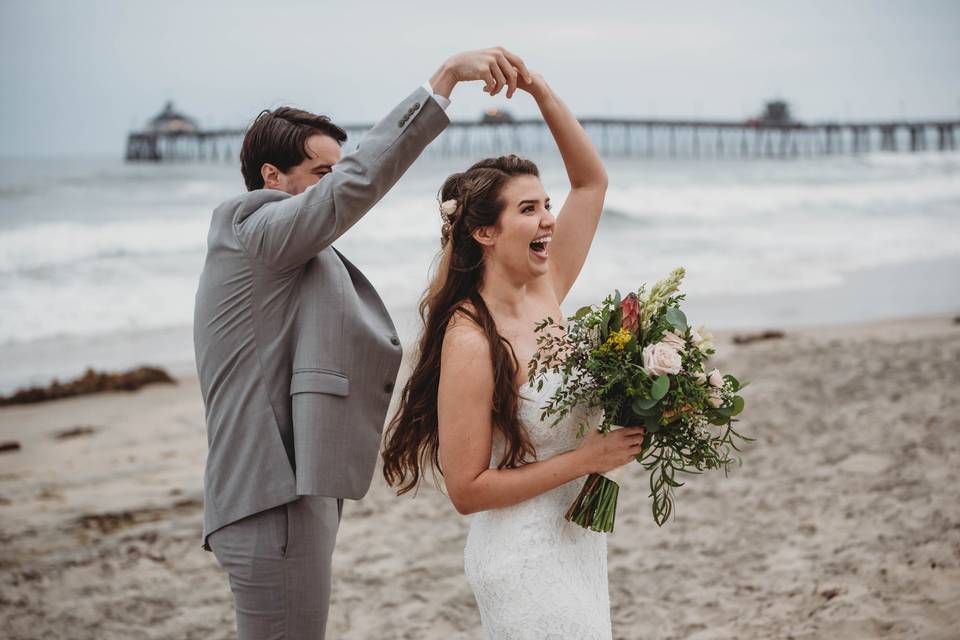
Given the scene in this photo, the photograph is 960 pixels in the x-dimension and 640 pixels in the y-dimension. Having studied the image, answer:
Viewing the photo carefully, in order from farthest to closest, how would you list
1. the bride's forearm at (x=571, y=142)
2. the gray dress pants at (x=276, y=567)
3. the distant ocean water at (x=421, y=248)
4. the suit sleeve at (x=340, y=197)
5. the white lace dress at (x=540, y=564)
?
the distant ocean water at (x=421, y=248)
the bride's forearm at (x=571, y=142)
the white lace dress at (x=540, y=564)
the gray dress pants at (x=276, y=567)
the suit sleeve at (x=340, y=197)

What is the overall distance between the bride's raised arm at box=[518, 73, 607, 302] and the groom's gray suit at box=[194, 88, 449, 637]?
72cm

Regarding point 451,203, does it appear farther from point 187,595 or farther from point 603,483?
point 187,595

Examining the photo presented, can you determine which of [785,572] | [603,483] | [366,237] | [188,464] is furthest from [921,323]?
[366,237]

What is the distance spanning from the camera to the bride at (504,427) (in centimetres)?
250

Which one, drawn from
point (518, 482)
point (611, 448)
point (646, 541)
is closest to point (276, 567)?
point (518, 482)

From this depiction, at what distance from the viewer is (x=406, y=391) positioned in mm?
2768

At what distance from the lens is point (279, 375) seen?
2.44 metres

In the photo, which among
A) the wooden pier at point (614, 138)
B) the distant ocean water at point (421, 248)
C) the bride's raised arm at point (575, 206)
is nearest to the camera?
the bride's raised arm at point (575, 206)

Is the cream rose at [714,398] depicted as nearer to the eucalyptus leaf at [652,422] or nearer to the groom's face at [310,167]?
the eucalyptus leaf at [652,422]

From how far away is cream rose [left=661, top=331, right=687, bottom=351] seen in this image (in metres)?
2.39

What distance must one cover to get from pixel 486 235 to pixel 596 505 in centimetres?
82

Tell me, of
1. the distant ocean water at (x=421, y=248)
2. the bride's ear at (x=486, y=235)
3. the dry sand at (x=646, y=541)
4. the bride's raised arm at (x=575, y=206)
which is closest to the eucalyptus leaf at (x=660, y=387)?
the bride's ear at (x=486, y=235)

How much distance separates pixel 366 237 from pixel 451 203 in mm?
19576

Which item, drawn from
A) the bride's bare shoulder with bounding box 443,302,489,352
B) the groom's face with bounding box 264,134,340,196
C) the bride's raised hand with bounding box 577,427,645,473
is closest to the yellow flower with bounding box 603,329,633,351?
the bride's raised hand with bounding box 577,427,645,473
